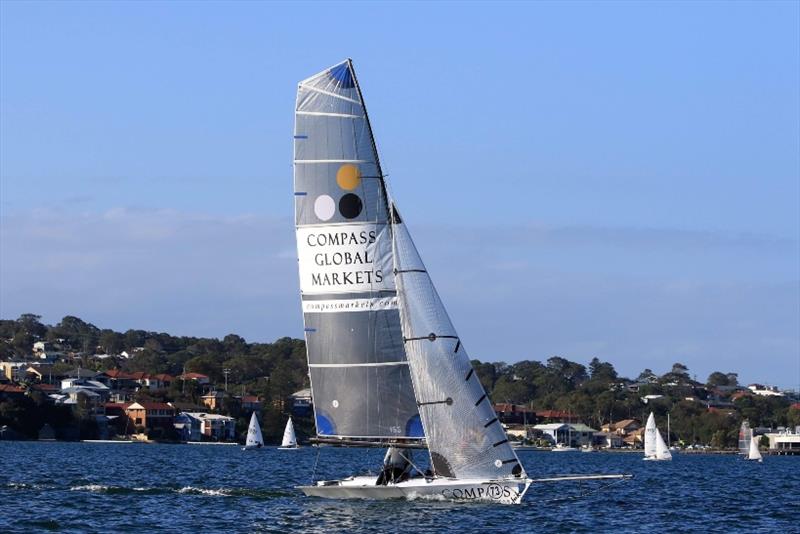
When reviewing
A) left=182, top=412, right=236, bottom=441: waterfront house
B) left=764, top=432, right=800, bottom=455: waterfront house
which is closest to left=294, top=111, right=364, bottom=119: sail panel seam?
left=182, top=412, right=236, bottom=441: waterfront house

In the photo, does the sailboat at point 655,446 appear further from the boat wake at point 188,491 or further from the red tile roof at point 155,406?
the boat wake at point 188,491

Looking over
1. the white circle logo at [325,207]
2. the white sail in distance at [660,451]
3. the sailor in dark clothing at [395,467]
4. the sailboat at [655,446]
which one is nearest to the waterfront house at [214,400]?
the sailboat at [655,446]

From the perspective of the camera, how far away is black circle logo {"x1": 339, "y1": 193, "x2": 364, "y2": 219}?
4194 centimetres

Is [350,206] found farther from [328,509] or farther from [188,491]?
[188,491]

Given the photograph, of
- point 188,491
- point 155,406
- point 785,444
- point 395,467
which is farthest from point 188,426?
point 395,467

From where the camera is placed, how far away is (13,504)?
Result: 4538cm

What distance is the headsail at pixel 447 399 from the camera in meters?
40.9

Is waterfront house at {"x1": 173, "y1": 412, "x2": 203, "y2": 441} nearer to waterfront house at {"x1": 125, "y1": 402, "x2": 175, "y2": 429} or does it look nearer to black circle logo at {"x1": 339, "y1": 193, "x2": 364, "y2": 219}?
waterfront house at {"x1": 125, "y1": 402, "x2": 175, "y2": 429}

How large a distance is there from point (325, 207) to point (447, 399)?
6.14 meters

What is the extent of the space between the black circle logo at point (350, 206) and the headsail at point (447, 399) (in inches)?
95.2

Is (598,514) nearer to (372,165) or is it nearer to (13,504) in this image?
(372,165)

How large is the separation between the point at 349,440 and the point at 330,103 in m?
9.28

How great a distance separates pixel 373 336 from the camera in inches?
1679

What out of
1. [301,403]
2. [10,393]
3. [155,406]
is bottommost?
[155,406]
